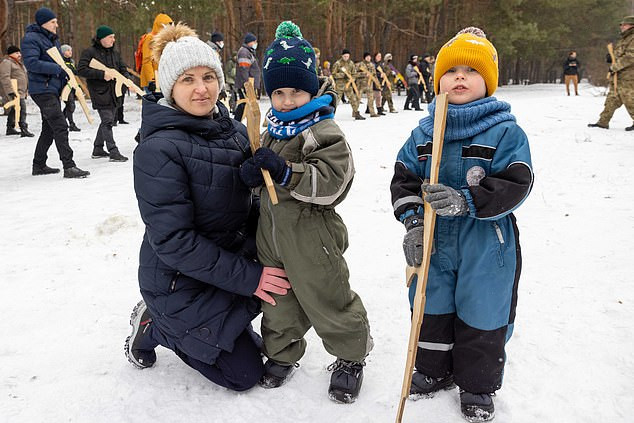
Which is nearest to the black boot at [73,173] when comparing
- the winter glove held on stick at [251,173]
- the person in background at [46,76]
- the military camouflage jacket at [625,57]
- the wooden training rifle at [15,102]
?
the person in background at [46,76]

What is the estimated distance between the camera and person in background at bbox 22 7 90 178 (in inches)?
218

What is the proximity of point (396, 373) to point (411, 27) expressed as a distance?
2825 cm

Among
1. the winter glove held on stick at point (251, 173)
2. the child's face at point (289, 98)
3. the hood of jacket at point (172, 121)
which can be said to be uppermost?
the child's face at point (289, 98)

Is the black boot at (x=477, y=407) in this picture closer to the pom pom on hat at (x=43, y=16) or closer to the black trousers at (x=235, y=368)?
the black trousers at (x=235, y=368)

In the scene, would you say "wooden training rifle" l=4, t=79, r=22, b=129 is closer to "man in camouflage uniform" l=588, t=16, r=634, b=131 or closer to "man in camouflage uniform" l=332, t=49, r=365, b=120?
"man in camouflage uniform" l=332, t=49, r=365, b=120

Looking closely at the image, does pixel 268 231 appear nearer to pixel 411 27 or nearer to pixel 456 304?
pixel 456 304

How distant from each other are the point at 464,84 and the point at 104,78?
605cm

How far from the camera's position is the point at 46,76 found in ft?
18.5

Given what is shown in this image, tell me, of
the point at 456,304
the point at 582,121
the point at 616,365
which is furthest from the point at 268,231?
the point at 582,121

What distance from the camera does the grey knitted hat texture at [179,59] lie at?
200cm

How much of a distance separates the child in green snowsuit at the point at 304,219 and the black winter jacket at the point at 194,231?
137 mm

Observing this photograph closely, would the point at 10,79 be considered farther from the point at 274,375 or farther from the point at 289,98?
the point at 274,375

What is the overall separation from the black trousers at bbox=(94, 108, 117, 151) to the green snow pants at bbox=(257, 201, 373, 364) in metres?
5.48

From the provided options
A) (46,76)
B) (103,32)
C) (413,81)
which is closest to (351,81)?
(413,81)
